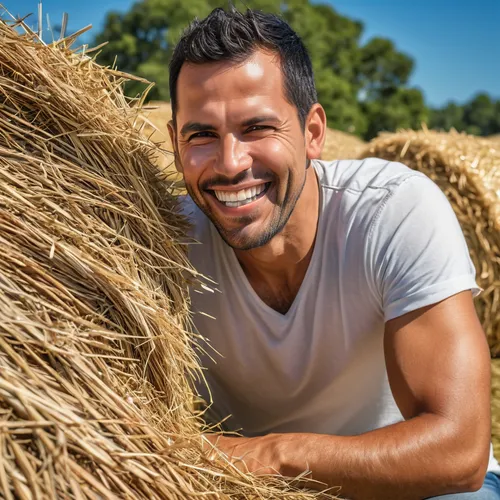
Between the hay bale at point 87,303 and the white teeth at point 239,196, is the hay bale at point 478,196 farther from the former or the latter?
the hay bale at point 87,303

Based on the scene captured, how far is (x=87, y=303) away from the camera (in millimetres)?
1721

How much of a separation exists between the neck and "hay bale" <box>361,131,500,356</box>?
89.6 inches

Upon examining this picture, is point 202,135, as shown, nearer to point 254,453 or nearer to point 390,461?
point 254,453

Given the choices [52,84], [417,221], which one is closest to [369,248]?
[417,221]

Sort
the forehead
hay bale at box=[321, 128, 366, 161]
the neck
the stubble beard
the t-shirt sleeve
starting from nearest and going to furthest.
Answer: the t-shirt sleeve < the forehead < the stubble beard < the neck < hay bale at box=[321, 128, 366, 161]

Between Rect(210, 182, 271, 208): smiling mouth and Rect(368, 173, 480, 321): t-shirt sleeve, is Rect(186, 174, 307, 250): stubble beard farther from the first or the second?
Rect(368, 173, 480, 321): t-shirt sleeve

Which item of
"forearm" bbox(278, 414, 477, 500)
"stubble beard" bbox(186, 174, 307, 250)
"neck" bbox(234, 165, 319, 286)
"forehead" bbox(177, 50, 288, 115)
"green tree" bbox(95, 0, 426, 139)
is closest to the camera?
"forearm" bbox(278, 414, 477, 500)

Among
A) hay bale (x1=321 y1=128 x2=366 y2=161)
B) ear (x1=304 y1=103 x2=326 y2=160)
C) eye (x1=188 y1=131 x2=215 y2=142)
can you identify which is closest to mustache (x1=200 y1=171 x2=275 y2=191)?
eye (x1=188 y1=131 x2=215 y2=142)

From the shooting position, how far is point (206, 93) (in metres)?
2.18

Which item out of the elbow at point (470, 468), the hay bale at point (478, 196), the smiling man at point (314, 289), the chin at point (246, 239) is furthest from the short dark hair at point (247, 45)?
the hay bale at point (478, 196)

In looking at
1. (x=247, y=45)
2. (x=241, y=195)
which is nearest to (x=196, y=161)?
(x=241, y=195)

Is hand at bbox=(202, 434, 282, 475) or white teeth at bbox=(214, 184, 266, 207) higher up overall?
white teeth at bbox=(214, 184, 266, 207)

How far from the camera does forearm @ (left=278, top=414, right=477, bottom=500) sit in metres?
1.90

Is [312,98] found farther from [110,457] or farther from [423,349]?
[110,457]
